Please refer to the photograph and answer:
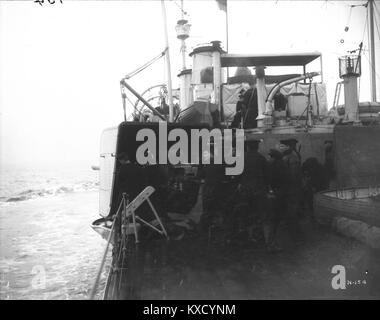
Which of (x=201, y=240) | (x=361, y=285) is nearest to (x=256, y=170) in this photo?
(x=201, y=240)

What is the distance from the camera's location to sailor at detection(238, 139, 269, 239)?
709cm

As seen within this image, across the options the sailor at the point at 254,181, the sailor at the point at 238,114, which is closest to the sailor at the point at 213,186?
the sailor at the point at 254,181

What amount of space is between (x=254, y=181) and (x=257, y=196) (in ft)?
0.98

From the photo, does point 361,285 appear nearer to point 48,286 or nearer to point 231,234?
point 231,234

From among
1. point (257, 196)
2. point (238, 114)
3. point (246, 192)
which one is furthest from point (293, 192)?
point (238, 114)

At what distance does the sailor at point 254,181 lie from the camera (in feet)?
23.3

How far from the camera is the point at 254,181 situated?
711cm

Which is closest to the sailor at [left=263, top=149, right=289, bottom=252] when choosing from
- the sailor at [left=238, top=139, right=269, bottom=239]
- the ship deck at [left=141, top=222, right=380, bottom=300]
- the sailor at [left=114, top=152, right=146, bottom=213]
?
the sailor at [left=238, top=139, right=269, bottom=239]

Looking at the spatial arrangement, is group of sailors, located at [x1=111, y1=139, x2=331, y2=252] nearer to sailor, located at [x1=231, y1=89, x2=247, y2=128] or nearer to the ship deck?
the ship deck

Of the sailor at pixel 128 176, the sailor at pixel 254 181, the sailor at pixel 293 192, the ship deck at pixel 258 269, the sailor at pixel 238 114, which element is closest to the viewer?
the ship deck at pixel 258 269

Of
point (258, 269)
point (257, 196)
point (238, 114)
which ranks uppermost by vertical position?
point (238, 114)

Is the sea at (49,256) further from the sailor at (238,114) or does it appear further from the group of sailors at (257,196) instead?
the sailor at (238,114)

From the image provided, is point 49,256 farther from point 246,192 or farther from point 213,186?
point 246,192

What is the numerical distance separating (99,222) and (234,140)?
13.3 ft
